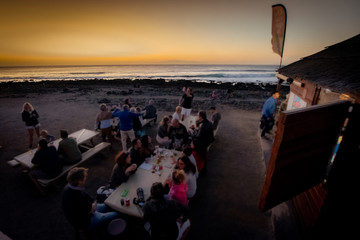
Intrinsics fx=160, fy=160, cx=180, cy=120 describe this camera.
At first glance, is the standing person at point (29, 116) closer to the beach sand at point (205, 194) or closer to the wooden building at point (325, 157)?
the beach sand at point (205, 194)

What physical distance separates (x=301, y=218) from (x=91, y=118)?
11085 millimetres

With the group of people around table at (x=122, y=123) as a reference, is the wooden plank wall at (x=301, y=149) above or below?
above

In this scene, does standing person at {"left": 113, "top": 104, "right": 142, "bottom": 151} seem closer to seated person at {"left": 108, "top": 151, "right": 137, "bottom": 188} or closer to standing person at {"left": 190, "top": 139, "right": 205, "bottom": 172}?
seated person at {"left": 108, "top": 151, "right": 137, "bottom": 188}

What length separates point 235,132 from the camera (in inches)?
332

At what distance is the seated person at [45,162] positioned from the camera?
13.6 ft

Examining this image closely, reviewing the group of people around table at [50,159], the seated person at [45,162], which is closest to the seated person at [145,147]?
the group of people around table at [50,159]

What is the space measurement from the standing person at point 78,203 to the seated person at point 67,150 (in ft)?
7.91

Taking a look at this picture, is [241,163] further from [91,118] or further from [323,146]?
[91,118]

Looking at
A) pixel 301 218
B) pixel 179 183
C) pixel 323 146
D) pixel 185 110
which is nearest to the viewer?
pixel 323 146

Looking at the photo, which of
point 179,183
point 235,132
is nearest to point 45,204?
point 179,183

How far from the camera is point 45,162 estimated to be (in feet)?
13.9

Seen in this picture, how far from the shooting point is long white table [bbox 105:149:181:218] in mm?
3040

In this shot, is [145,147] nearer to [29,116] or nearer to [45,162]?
[45,162]

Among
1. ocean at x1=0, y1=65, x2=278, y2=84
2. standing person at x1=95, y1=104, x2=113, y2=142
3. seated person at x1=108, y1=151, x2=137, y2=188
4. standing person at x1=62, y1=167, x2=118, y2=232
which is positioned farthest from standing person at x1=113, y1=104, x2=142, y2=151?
ocean at x1=0, y1=65, x2=278, y2=84
